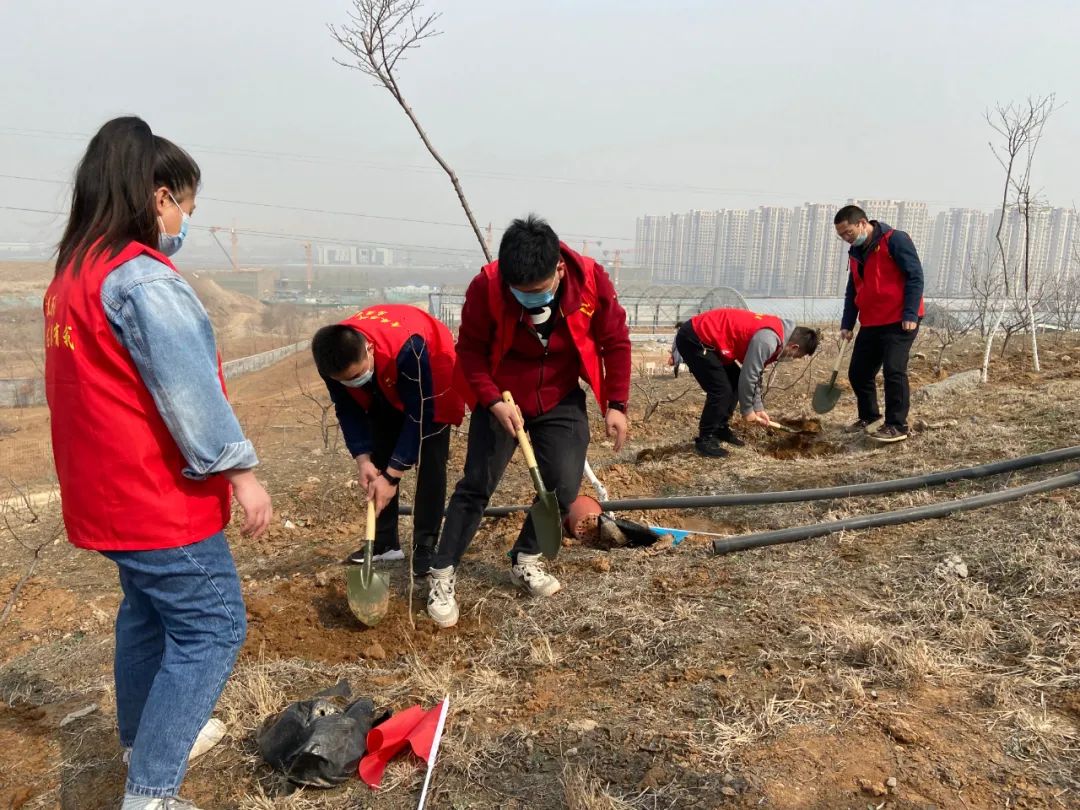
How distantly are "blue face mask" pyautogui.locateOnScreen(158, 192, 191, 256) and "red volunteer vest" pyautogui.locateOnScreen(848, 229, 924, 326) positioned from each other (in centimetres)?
465

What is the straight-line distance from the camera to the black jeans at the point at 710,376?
17.0 ft

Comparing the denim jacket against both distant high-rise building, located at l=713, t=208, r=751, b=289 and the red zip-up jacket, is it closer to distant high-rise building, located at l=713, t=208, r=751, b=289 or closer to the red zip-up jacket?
the red zip-up jacket

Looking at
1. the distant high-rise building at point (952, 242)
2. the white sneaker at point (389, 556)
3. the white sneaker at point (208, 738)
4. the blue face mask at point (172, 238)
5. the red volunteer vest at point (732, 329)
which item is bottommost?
the white sneaker at point (389, 556)

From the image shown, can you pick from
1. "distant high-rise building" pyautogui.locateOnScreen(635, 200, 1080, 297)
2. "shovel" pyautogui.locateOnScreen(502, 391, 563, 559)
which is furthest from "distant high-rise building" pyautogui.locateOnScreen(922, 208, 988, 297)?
"shovel" pyautogui.locateOnScreen(502, 391, 563, 559)

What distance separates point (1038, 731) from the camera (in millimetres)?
1699

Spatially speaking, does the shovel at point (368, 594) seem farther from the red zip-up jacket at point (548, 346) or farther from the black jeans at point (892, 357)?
the black jeans at point (892, 357)

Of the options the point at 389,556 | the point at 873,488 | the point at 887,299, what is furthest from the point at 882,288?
the point at 389,556

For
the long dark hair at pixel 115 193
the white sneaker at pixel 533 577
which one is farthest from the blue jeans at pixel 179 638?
the white sneaker at pixel 533 577

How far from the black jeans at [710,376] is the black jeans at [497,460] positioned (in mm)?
2588

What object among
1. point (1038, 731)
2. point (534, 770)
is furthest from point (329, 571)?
point (1038, 731)

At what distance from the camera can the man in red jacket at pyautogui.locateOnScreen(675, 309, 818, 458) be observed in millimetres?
4844

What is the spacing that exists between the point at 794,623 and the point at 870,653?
0.31 m

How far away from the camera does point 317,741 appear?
1788 mm

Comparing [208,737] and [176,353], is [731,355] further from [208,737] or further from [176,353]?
[176,353]
